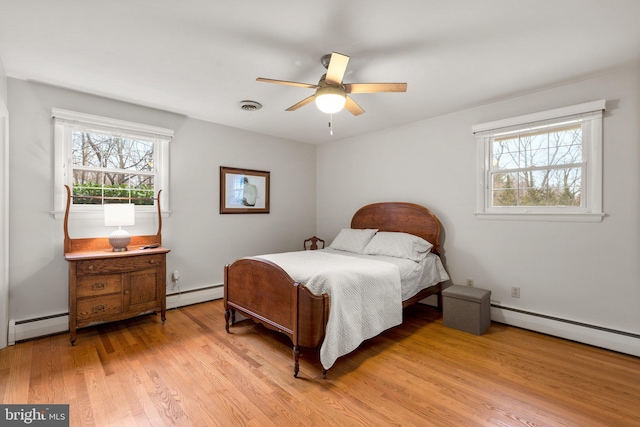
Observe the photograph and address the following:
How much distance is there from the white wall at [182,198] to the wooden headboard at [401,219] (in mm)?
1249

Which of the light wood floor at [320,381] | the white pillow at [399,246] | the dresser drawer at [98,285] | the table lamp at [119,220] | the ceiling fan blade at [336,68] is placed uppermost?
the ceiling fan blade at [336,68]

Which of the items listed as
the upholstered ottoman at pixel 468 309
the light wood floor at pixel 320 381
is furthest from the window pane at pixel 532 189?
the light wood floor at pixel 320 381

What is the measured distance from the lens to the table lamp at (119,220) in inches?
117

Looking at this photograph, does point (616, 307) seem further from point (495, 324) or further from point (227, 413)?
point (227, 413)

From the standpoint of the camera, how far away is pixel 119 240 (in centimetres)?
302

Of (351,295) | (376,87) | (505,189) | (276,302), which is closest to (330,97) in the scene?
(376,87)

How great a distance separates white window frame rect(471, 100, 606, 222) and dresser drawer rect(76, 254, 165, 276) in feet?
12.0

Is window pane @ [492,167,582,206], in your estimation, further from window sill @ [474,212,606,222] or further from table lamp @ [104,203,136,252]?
table lamp @ [104,203,136,252]

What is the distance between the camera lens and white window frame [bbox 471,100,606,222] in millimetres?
2678

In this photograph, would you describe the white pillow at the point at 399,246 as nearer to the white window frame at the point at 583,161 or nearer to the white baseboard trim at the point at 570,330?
the white window frame at the point at 583,161

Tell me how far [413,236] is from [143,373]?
2.98 metres

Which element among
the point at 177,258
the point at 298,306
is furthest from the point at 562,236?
the point at 177,258

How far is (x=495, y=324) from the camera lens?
3242mm

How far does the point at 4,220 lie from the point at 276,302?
2.48 m
